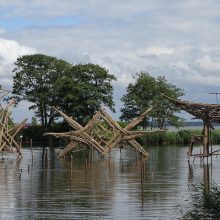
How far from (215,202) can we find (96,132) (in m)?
41.1

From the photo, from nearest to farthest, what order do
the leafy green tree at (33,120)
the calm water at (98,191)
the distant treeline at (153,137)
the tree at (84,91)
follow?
1. the calm water at (98,191)
2. the distant treeline at (153,137)
3. the tree at (84,91)
4. the leafy green tree at (33,120)

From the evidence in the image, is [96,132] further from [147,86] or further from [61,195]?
[147,86]

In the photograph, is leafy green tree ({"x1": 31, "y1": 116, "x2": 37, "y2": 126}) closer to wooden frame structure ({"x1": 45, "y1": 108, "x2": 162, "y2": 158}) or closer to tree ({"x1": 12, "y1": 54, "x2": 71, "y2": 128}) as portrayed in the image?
tree ({"x1": 12, "y1": 54, "x2": 71, "y2": 128})

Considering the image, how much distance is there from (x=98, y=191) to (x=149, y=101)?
208 feet

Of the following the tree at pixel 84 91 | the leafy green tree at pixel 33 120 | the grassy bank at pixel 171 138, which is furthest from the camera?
the leafy green tree at pixel 33 120

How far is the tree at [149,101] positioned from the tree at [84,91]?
2917 mm

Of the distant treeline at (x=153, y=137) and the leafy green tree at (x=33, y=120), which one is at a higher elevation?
the leafy green tree at (x=33, y=120)

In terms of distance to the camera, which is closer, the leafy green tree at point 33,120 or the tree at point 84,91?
the tree at point 84,91

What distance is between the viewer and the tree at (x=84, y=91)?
89.8 metres

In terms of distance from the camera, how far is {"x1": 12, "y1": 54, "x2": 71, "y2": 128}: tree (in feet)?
310

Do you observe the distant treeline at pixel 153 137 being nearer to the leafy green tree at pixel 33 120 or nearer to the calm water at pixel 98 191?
the leafy green tree at pixel 33 120

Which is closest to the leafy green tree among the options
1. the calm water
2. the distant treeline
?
the distant treeline

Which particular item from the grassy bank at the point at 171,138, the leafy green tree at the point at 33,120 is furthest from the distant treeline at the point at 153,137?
the leafy green tree at the point at 33,120

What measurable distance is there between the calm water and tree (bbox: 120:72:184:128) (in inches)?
1783
